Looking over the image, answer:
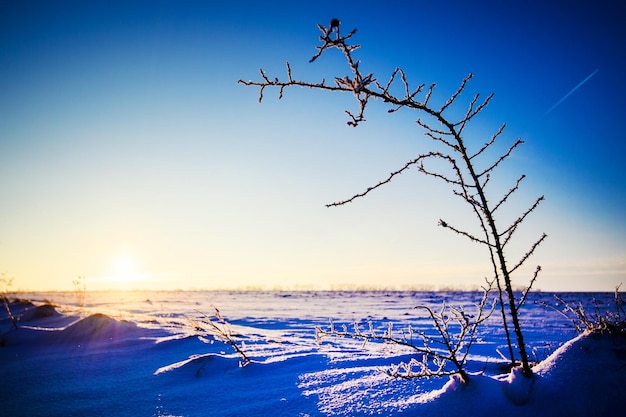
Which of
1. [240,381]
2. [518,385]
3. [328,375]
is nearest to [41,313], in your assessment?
[240,381]

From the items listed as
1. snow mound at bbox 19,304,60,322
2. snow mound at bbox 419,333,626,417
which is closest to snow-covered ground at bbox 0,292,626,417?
snow mound at bbox 419,333,626,417

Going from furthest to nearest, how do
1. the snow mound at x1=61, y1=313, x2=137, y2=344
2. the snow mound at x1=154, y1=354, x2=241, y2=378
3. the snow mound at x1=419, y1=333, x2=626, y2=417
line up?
the snow mound at x1=61, y1=313, x2=137, y2=344 → the snow mound at x1=154, y1=354, x2=241, y2=378 → the snow mound at x1=419, y1=333, x2=626, y2=417

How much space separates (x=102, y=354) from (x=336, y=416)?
324cm

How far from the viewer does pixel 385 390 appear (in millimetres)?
1953

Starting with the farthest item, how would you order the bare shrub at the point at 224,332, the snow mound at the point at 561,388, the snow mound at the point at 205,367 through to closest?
the bare shrub at the point at 224,332, the snow mound at the point at 205,367, the snow mound at the point at 561,388

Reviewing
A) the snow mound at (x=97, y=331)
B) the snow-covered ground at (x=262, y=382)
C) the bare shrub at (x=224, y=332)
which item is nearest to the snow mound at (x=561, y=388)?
the snow-covered ground at (x=262, y=382)

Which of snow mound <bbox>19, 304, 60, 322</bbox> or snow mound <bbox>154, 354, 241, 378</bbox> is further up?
snow mound <bbox>154, 354, 241, 378</bbox>

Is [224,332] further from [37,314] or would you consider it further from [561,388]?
[37,314]

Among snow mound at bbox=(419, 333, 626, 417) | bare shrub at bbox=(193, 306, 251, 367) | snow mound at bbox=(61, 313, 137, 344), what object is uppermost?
snow mound at bbox=(419, 333, 626, 417)

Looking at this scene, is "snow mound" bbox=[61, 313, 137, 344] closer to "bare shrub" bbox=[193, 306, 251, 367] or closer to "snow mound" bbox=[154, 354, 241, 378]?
"bare shrub" bbox=[193, 306, 251, 367]

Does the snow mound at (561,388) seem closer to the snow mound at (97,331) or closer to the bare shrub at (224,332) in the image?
the bare shrub at (224,332)

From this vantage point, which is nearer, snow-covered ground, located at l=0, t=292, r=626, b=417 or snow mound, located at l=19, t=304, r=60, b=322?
snow-covered ground, located at l=0, t=292, r=626, b=417

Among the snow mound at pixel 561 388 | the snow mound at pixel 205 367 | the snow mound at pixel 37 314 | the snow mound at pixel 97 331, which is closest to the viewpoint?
the snow mound at pixel 561 388

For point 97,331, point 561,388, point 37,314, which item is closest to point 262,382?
point 561,388
